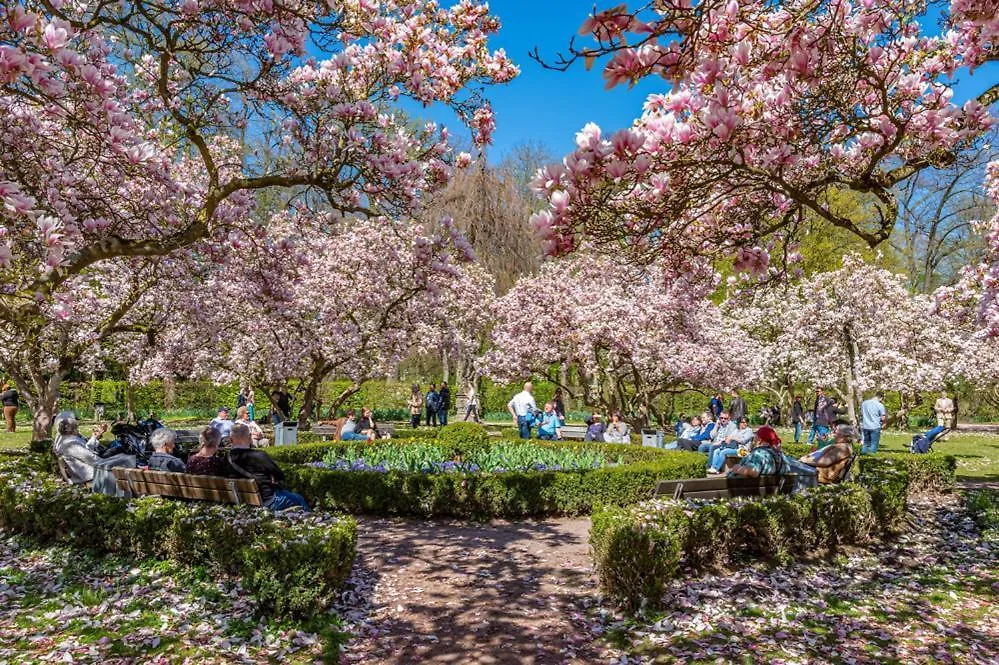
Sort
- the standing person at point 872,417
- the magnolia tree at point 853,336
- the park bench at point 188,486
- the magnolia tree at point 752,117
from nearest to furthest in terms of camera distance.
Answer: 1. the magnolia tree at point 752,117
2. the park bench at point 188,486
3. the standing person at point 872,417
4. the magnolia tree at point 853,336

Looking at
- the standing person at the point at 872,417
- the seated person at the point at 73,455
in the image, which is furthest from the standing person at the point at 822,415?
the seated person at the point at 73,455

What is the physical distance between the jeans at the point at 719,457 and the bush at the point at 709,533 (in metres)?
3.83

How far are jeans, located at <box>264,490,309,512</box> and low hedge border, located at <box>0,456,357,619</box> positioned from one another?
51cm

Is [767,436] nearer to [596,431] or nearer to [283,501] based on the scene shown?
[283,501]

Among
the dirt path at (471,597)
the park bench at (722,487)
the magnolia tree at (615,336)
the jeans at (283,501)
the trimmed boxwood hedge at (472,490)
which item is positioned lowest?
the dirt path at (471,597)

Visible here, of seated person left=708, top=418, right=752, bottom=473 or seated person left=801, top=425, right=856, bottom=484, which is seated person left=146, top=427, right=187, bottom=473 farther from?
seated person left=708, top=418, right=752, bottom=473

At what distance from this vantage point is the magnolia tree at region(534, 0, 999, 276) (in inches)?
148

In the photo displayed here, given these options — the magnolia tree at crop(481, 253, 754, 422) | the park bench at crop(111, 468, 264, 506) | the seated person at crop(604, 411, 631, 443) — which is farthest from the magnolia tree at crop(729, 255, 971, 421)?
the park bench at crop(111, 468, 264, 506)

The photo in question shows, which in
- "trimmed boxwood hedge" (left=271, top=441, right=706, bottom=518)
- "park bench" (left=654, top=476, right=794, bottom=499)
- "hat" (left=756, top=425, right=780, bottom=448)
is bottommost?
"trimmed boxwood hedge" (left=271, top=441, right=706, bottom=518)

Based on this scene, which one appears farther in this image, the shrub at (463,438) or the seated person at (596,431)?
the seated person at (596,431)

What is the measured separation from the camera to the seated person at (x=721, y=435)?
494 inches

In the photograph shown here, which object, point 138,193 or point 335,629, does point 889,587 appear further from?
point 138,193

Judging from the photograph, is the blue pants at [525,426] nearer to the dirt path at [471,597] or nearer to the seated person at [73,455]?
the dirt path at [471,597]

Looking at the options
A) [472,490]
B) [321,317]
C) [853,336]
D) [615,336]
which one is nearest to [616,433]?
[615,336]
